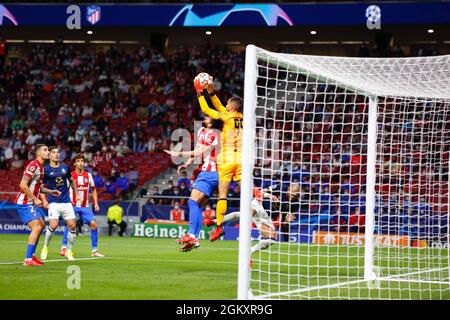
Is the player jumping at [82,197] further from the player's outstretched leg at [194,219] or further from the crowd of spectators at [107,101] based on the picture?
the crowd of spectators at [107,101]

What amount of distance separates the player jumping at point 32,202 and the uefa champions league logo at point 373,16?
19289 millimetres

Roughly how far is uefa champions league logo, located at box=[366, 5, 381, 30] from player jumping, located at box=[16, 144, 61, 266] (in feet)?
63.3

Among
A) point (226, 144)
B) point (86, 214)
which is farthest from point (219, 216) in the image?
point (86, 214)

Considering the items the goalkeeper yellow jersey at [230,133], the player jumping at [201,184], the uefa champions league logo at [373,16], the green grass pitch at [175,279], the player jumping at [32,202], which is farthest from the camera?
the uefa champions league logo at [373,16]

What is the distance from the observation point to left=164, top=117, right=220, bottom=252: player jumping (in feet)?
42.3

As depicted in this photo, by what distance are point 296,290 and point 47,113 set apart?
2673 cm

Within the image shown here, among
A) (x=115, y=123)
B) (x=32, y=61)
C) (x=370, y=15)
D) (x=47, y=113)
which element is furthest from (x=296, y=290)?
(x=32, y=61)

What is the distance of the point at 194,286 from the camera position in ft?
36.0

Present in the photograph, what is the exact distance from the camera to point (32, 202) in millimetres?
14281

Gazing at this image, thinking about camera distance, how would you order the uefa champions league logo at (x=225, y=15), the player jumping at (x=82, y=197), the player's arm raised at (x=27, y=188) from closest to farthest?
the player's arm raised at (x=27, y=188)
the player jumping at (x=82, y=197)
the uefa champions league logo at (x=225, y=15)

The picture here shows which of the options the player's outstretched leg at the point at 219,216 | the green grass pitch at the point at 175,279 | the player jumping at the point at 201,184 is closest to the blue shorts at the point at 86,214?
the green grass pitch at the point at 175,279

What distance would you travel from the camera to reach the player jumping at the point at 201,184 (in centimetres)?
1291

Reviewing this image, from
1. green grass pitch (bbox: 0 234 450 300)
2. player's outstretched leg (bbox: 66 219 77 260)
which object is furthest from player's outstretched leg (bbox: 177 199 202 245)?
player's outstretched leg (bbox: 66 219 77 260)

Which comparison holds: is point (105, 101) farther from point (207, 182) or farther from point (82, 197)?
point (207, 182)
